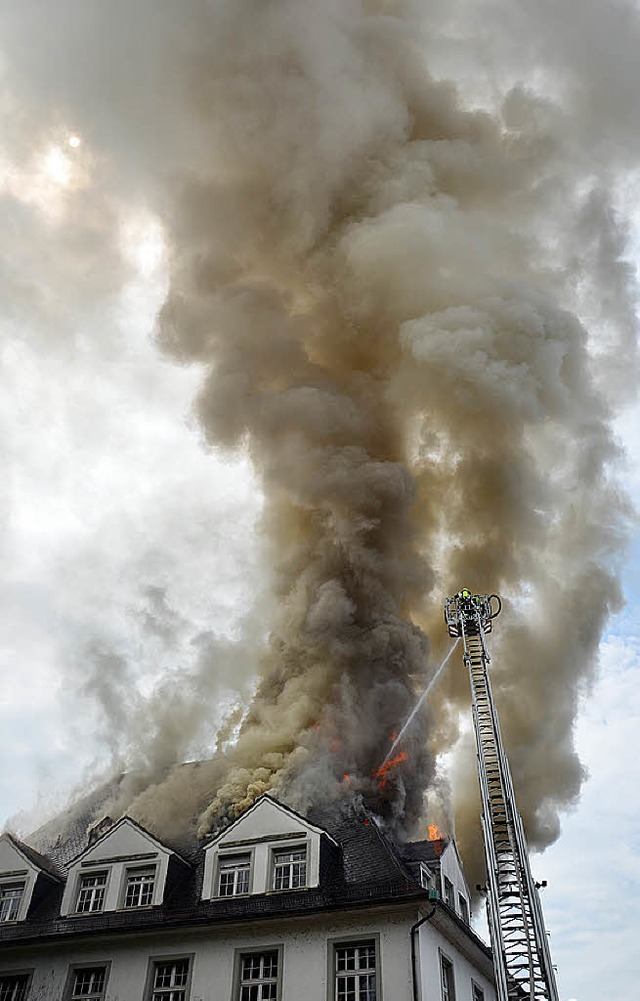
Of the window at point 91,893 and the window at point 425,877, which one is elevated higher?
the window at point 91,893

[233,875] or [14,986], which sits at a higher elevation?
[233,875]

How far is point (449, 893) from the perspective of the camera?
81.0 ft

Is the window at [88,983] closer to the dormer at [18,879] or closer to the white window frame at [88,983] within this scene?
the white window frame at [88,983]

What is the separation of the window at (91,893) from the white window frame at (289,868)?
217 inches

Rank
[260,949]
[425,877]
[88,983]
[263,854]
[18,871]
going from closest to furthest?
1. [260,949]
2. [425,877]
3. [88,983]
4. [263,854]
5. [18,871]

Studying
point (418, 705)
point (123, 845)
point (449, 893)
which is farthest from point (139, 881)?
point (418, 705)

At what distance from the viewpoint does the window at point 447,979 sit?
22625 mm

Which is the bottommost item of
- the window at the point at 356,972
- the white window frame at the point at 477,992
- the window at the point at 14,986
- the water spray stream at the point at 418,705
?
the window at the point at 356,972

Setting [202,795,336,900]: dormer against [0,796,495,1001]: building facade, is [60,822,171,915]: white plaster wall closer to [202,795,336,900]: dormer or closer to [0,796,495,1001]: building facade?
[0,796,495,1001]: building facade

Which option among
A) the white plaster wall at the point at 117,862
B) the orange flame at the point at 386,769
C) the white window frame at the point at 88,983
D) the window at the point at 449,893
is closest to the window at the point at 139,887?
the white plaster wall at the point at 117,862

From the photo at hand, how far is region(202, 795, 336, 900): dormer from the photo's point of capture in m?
23.2

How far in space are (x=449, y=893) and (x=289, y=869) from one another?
4988mm

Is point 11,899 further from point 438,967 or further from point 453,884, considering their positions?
point 453,884

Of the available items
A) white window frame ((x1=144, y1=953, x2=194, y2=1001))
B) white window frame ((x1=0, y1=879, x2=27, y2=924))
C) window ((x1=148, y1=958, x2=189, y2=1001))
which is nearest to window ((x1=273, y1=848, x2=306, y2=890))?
white window frame ((x1=144, y1=953, x2=194, y2=1001))
